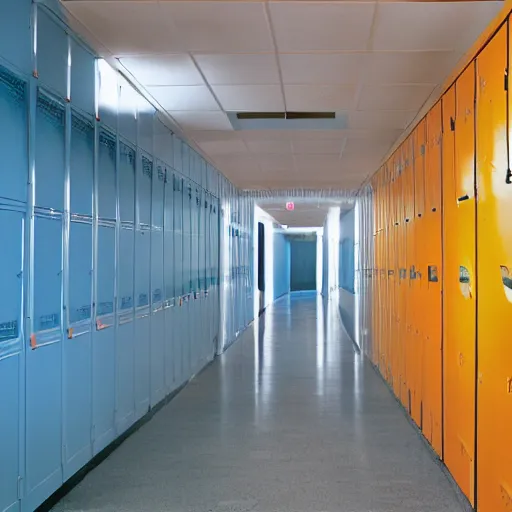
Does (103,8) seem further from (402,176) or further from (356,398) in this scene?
(356,398)

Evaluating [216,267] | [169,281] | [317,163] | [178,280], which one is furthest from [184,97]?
[216,267]

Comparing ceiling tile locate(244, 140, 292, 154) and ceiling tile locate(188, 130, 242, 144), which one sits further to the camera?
ceiling tile locate(244, 140, 292, 154)

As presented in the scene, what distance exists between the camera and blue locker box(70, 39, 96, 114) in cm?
368

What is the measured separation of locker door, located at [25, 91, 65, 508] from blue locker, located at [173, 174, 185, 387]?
291 cm

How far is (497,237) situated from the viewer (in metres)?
2.76

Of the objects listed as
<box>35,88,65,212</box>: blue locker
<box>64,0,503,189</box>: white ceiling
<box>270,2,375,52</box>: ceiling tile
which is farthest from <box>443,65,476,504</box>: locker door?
<box>35,88,65,212</box>: blue locker

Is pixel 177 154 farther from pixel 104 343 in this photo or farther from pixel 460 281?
pixel 460 281

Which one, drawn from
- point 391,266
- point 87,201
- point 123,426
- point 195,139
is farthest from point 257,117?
point 123,426

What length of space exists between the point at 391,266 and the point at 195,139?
8.64 ft

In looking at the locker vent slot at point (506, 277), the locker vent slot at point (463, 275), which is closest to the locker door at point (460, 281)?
the locker vent slot at point (463, 275)

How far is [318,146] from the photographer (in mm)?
7188

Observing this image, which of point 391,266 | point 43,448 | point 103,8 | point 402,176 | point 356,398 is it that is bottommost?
point 356,398

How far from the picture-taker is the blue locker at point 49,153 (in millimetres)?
3143

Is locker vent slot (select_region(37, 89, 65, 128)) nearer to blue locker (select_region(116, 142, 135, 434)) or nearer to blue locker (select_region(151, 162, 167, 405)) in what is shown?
blue locker (select_region(116, 142, 135, 434))
